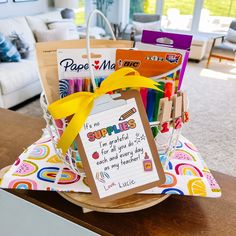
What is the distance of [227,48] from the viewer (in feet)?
13.4

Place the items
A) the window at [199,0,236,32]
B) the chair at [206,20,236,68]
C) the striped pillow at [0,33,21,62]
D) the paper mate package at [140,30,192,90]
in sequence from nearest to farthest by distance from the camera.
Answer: the paper mate package at [140,30,192,90]
the striped pillow at [0,33,21,62]
the chair at [206,20,236,68]
the window at [199,0,236,32]

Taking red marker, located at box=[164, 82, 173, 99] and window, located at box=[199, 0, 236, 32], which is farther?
window, located at box=[199, 0, 236, 32]

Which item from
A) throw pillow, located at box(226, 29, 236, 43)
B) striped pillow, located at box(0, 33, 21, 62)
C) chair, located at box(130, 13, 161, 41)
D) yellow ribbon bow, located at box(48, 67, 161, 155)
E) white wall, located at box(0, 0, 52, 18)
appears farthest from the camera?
chair, located at box(130, 13, 161, 41)

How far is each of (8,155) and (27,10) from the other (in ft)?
12.0

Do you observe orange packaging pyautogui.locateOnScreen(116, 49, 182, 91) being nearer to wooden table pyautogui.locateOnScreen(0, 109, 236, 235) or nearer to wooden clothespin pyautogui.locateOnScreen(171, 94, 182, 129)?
wooden clothespin pyautogui.locateOnScreen(171, 94, 182, 129)

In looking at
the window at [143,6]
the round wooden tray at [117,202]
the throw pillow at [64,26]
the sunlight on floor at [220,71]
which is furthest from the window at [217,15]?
the round wooden tray at [117,202]

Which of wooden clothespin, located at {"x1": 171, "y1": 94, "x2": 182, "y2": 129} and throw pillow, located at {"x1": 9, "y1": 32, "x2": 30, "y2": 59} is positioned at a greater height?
wooden clothespin, located at {"x1": 171, "y1": 94, "x2": 182, "y2": 129}

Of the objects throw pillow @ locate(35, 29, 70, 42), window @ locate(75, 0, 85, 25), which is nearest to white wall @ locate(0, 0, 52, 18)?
throw pillow @ locate(35, 29, 70, 42)

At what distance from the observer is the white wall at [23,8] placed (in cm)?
341

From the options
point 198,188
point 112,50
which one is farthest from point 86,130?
point 198,188

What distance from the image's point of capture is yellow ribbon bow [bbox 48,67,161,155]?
45cm

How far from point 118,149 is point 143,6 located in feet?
17.0

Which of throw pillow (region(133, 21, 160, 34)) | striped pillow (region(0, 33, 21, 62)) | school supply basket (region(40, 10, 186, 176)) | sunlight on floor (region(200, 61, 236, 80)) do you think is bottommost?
sunlight on floor (region(200, 61, 236, 80))

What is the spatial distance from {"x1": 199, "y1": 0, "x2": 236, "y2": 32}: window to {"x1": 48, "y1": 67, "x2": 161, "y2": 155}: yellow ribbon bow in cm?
491
